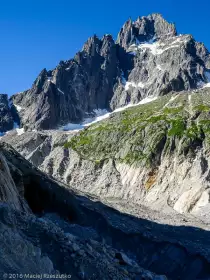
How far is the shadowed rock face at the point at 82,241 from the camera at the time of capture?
61.6 ft

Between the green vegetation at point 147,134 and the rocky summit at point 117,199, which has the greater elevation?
the green vegetation at point 147,134

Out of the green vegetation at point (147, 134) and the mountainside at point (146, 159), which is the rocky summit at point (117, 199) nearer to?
the mountainside at point (146, 159)

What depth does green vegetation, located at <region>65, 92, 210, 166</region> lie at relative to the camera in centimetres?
11971

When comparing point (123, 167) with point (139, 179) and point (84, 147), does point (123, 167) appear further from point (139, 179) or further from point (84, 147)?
point (84, 147)

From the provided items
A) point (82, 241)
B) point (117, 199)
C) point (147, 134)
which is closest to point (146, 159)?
point (147, 134)

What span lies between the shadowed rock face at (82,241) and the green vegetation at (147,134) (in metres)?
61.1

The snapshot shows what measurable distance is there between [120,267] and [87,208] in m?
31.5

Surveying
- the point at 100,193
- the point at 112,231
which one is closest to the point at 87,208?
the point at 112,231

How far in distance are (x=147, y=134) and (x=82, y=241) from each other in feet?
364

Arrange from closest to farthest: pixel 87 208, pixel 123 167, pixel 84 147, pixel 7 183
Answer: pixel 7 183 → pixel 87 208 → pixel 123 167 → pixel 84 147

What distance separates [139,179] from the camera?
11250 cm

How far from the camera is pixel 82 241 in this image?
22.0 m

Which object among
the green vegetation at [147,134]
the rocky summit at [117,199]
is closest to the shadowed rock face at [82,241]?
the rocky summit at [117,199]

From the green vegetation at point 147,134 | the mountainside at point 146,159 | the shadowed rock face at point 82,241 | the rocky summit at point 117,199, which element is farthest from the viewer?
the green vegetation at point 147,134
